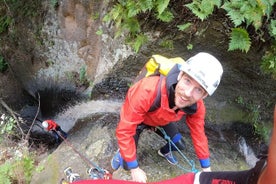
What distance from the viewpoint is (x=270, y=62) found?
503 centimetres

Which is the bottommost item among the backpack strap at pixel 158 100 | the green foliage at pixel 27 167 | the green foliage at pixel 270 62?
the green foliage at pixel 27 167

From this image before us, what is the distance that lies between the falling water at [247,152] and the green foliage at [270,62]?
1.29 meters

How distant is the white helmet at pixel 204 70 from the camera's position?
9.86 feet

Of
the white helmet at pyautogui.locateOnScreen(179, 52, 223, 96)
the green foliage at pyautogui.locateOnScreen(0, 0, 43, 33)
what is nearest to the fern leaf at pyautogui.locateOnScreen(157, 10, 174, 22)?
the white helmet at pyautogui.locateOnScreen(179, 52, 223, 96)

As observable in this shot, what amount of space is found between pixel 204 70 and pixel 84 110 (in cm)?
440

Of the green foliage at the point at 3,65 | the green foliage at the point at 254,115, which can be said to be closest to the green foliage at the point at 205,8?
the green foliage at the point at 254,115

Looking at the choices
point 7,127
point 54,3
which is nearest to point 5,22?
point 54,3

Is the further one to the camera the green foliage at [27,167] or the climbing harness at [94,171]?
the green foliage at [27,167]

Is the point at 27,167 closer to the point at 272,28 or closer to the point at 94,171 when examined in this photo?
the point at 94,171

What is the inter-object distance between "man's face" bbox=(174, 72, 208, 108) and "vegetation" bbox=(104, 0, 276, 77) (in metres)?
1.87

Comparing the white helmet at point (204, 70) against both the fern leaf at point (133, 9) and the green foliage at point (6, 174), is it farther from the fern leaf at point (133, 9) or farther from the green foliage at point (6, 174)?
the green foliage at point (6, 174)

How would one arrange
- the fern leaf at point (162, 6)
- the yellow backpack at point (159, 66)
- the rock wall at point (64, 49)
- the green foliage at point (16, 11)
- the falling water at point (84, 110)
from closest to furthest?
the yellow backpack at point (159, 66) → the fern leaf at point (162, 6) → the falling water at point (84, 110) → the rock wall at point (64, 49) → the green foliage at point (16, 11)

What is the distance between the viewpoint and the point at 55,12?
8461mm

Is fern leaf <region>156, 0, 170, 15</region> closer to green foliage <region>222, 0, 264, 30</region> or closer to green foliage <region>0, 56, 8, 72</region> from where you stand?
green foliage <region>222, 0, 264, 30</region>
